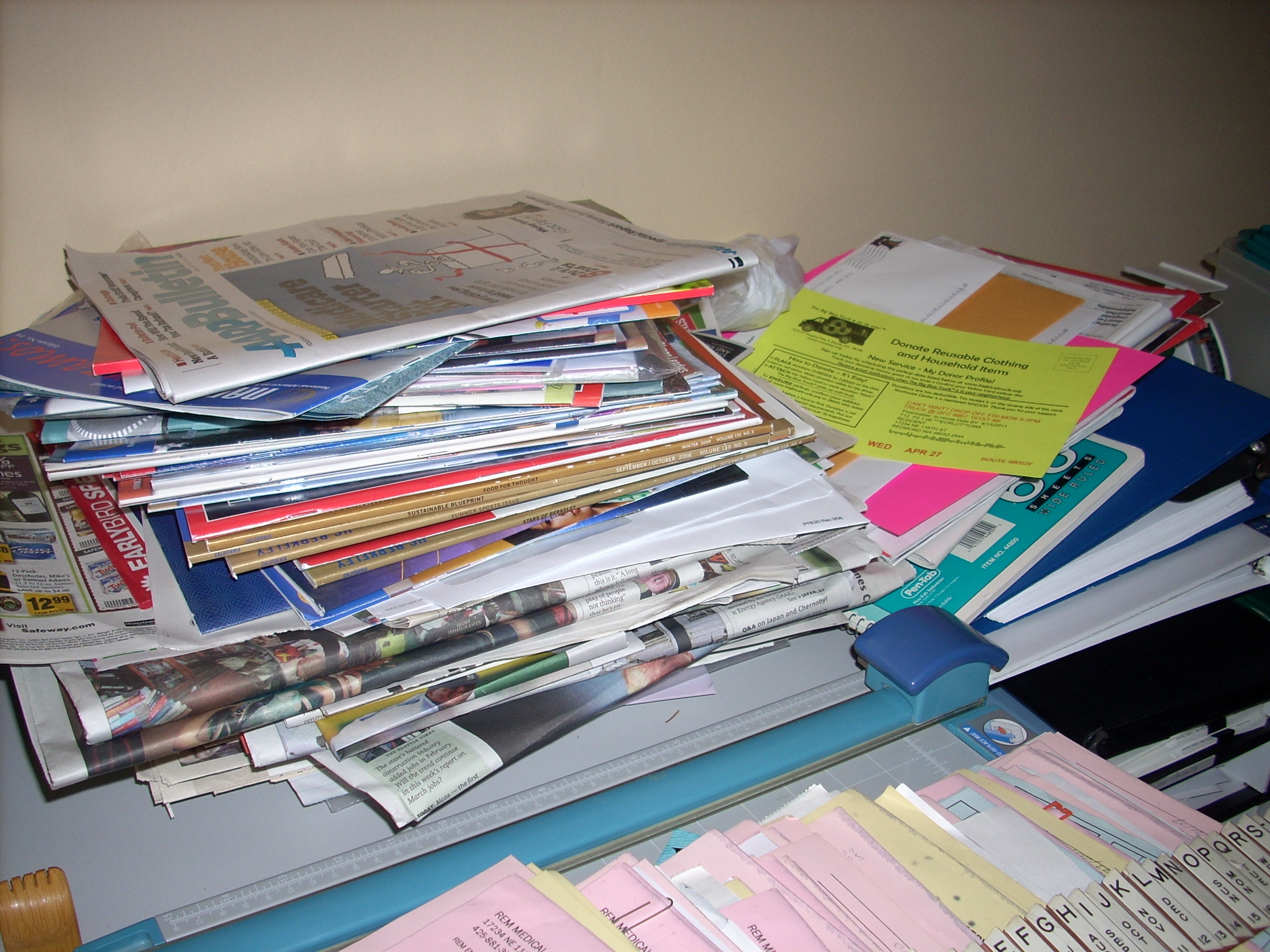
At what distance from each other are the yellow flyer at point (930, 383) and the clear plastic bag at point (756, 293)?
22 millimetres

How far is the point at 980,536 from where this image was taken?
2.53 ft

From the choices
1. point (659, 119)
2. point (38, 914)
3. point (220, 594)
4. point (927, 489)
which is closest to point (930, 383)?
point (927, 489)

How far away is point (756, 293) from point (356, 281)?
44 centimetres

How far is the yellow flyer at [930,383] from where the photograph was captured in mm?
806

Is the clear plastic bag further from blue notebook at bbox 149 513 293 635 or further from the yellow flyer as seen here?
blue notebook at bbox 149 513 293 635

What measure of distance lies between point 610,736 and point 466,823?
0.45 ft

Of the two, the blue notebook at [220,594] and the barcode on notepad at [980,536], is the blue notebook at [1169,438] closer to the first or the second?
the barcode on notepad at [980,536]

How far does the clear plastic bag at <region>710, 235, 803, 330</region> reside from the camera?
0.94 meters

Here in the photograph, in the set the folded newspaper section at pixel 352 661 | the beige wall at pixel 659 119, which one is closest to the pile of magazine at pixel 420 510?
the folded newspaper section at pixel 352 661

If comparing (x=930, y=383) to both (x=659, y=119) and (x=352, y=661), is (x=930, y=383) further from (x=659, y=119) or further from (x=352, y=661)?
(x=352, y=661)

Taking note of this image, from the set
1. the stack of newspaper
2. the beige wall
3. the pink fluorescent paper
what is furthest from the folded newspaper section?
the beige wall

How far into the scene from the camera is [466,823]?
1.86 feet

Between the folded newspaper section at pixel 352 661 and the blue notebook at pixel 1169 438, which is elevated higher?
the blue notebook at pixel 1169 438

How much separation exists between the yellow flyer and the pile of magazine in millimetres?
16
